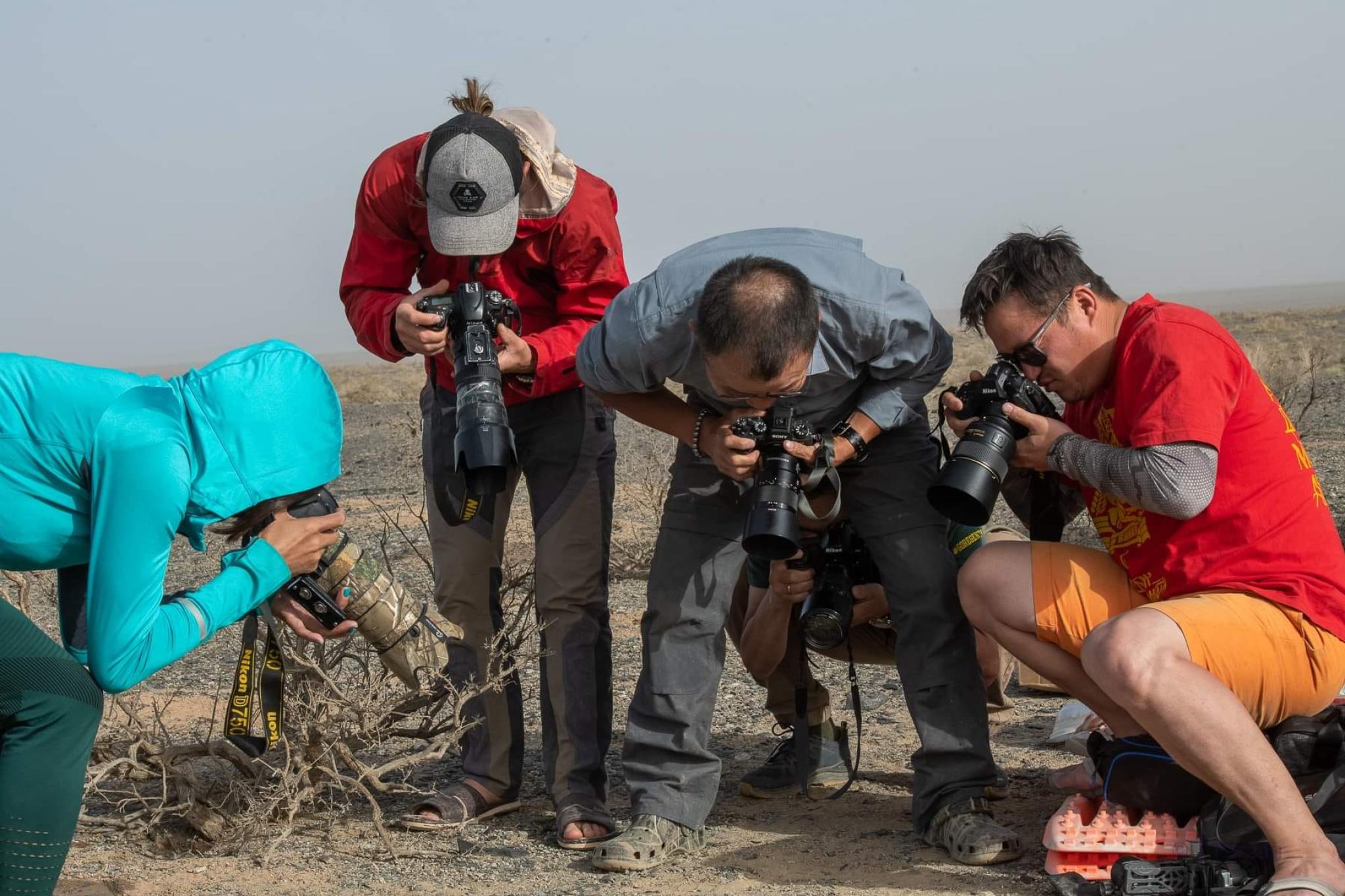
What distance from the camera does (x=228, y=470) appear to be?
2670 millimetres

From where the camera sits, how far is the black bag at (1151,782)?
3.08 m

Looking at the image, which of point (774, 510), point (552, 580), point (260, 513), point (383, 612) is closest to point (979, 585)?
point (774, 510)

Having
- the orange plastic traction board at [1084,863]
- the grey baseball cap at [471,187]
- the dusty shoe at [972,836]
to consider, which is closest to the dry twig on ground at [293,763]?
the grey baseball cap at [471,187]

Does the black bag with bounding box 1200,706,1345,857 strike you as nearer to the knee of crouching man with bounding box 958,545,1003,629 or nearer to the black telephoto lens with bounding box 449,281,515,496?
the knee of crouching man with bounding box 958,545,1003,629

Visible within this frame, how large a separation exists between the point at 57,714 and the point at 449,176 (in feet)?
5.16

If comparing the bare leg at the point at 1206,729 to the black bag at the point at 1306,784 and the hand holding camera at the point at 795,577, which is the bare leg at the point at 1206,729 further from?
the hand holding camera at the point at 795,577

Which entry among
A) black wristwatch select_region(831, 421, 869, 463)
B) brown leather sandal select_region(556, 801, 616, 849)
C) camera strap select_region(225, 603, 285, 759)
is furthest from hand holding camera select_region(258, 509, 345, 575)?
black wristwatch select_region(831, 421, 869, 463)

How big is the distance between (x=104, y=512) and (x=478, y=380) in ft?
3.55

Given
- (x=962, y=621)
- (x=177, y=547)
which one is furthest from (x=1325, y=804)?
(x=177, y=547)

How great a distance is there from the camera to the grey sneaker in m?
3.99

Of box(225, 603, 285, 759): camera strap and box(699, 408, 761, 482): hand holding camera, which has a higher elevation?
box(699, 408, 761, 482): hand holding camera

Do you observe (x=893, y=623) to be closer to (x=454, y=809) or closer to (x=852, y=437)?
(x=852, y=437)

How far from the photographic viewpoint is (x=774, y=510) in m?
3.17

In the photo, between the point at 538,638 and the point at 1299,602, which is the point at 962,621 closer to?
the point at 1299,602
